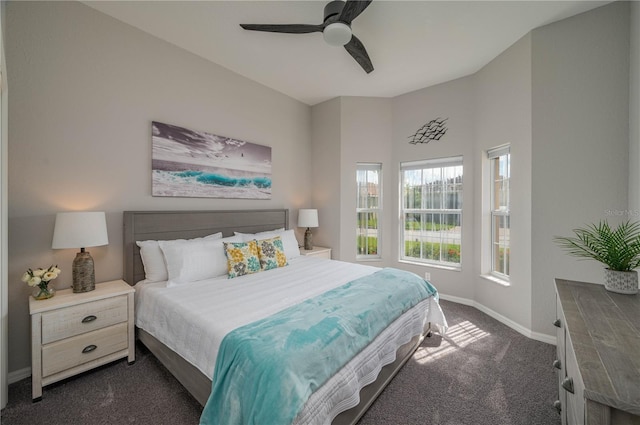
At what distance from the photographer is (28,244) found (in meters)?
A: 2.06

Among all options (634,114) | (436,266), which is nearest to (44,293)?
(436,266)

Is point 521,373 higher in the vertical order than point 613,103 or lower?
lower

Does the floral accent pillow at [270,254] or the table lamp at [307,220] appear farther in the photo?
the table lamp at [307,220]

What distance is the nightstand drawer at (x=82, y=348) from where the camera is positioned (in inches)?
71.9

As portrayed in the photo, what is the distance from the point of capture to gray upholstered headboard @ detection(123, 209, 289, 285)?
2.50 metres

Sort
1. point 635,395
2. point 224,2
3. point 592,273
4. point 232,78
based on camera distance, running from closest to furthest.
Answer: point 635,395
point 224,2
point 592,273
point 232,78

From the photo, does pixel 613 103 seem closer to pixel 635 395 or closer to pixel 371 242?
pixel 635 395

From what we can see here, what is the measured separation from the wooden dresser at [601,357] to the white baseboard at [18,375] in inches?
132

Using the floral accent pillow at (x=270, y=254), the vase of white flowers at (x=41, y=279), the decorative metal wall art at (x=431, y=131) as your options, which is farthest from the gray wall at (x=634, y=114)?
the vase of white flowers at (x=41, y=279)

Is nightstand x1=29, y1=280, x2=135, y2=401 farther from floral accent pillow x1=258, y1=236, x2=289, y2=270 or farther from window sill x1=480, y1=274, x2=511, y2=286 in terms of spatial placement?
window sill x1=480, y1=274, x2=511, y2=286

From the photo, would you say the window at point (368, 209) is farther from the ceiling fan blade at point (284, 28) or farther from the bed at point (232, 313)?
the ceiling fan blade at point (284, 28)

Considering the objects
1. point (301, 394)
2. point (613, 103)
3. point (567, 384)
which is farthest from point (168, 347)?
point (613, 103)

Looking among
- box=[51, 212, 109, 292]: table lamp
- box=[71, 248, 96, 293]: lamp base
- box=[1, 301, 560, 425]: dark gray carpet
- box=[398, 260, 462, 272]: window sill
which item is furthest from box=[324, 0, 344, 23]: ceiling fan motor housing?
box=[398, 260, 462, 272]: window sill

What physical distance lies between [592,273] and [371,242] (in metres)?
2.51
